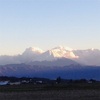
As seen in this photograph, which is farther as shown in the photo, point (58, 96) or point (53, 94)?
point (53, 94)

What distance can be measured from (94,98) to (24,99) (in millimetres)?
10568

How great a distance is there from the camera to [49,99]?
69.8 metres

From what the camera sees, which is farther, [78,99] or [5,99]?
[5,99]

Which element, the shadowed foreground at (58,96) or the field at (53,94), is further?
the field at (53,94)

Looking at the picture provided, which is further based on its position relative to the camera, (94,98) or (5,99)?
(5,99)

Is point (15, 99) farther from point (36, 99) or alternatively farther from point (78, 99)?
point (78, 99)

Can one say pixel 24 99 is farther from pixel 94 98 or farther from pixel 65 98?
pixel 94 98

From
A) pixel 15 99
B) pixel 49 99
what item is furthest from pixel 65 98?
pixel 15 99

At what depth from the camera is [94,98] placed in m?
68.1

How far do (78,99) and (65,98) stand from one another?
3.21 meters

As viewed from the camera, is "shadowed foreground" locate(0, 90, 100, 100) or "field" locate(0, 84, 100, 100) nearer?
"shadowed foreground" locate(0, 90, 100, 100)

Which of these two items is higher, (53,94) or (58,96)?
(53,94)

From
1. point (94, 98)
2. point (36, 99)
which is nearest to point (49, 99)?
point (36, 99)

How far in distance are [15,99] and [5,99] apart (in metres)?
1.77
